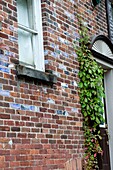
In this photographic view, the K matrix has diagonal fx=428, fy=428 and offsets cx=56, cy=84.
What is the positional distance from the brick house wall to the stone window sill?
0.07 meters

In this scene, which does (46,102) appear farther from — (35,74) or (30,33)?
(30,33)

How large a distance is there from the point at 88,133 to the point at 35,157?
1.80 metres

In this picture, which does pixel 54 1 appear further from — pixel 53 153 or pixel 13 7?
pixel 53 153

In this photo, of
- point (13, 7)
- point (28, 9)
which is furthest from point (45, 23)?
point (13, 7)

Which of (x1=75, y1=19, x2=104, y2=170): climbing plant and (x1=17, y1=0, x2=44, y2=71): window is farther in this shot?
(x1=75, y1=19, x2=104, y2=170): climbing plant

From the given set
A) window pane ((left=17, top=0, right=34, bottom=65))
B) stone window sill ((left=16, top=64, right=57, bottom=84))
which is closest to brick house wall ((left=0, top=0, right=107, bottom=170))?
stone window sill ((left=16, top=64, right=57, bottom=84))

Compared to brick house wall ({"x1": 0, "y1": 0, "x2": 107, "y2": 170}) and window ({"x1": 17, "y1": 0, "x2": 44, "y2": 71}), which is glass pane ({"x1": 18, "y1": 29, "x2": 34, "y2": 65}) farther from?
brick house wall ({"x1": 0, "y1": 0, "x2": 107, "y2": 170})

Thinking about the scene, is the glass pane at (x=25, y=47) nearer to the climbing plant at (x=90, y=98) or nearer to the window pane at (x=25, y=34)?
the window pane at (x=25, y=34)

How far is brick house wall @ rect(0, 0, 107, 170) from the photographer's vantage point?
17.7ft

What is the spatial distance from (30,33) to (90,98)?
1773 millimetres

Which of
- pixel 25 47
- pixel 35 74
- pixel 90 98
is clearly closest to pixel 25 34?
pixel 25 47

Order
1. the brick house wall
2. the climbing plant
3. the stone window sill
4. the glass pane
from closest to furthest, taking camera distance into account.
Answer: the brick house wall → the stone window sill → the glass pane → the climbing plant

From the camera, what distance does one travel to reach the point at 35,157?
18.9 feet

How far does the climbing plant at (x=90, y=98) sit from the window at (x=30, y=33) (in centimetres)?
116
